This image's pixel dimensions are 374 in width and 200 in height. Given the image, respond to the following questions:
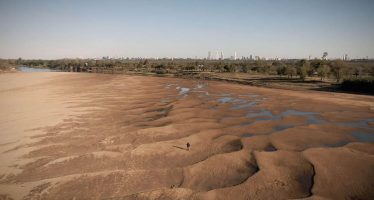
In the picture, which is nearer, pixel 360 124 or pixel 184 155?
pixel 184 155

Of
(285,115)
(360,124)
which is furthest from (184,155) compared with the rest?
(360,124)

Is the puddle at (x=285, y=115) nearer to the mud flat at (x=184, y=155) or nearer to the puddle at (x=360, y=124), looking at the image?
the mud flat at (x=184, y=155)

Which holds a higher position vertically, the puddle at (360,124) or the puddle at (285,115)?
the puddle at (285,115)

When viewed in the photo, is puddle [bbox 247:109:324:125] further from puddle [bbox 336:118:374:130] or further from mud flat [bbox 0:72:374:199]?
puddle [bbox 336:118:374:130]

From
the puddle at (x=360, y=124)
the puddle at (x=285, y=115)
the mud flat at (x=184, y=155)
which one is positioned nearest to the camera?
the mud flat at (x=184, y=155)

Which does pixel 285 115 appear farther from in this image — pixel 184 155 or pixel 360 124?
pixel 184 155

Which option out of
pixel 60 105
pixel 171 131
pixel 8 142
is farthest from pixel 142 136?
pixel 60 105

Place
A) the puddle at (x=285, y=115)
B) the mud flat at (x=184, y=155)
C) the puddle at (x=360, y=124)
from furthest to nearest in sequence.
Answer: the puddle at (x=285, y=115), the puddle at (x=360, y=124), the mud flat at (x=184, y=155)

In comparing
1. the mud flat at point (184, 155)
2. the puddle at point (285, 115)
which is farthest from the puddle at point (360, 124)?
the puddle at point (285, 115)
